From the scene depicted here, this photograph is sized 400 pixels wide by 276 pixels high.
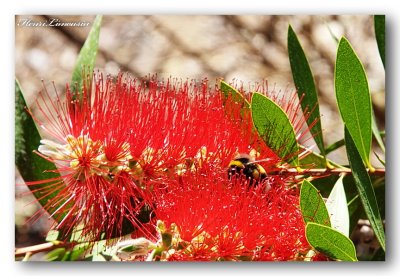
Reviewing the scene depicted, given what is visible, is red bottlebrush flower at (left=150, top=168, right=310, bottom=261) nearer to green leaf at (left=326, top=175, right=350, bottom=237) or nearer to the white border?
green leaf at (left=326, top=175, right=350, bottom=237)

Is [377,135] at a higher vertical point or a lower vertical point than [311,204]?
higher

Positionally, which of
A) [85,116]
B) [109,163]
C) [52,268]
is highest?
[85,116]

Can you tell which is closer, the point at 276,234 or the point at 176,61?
the point at 276,234

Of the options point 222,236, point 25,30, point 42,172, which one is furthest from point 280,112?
point 25,30

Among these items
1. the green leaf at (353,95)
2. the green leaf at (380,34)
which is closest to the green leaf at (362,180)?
the green leaf at (353,95)

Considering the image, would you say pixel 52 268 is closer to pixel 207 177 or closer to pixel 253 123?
pixel 207 177

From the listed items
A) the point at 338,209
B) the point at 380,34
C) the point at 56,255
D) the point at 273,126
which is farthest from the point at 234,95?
the point at 56,255

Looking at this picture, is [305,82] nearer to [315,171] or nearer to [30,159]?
[315,171]
